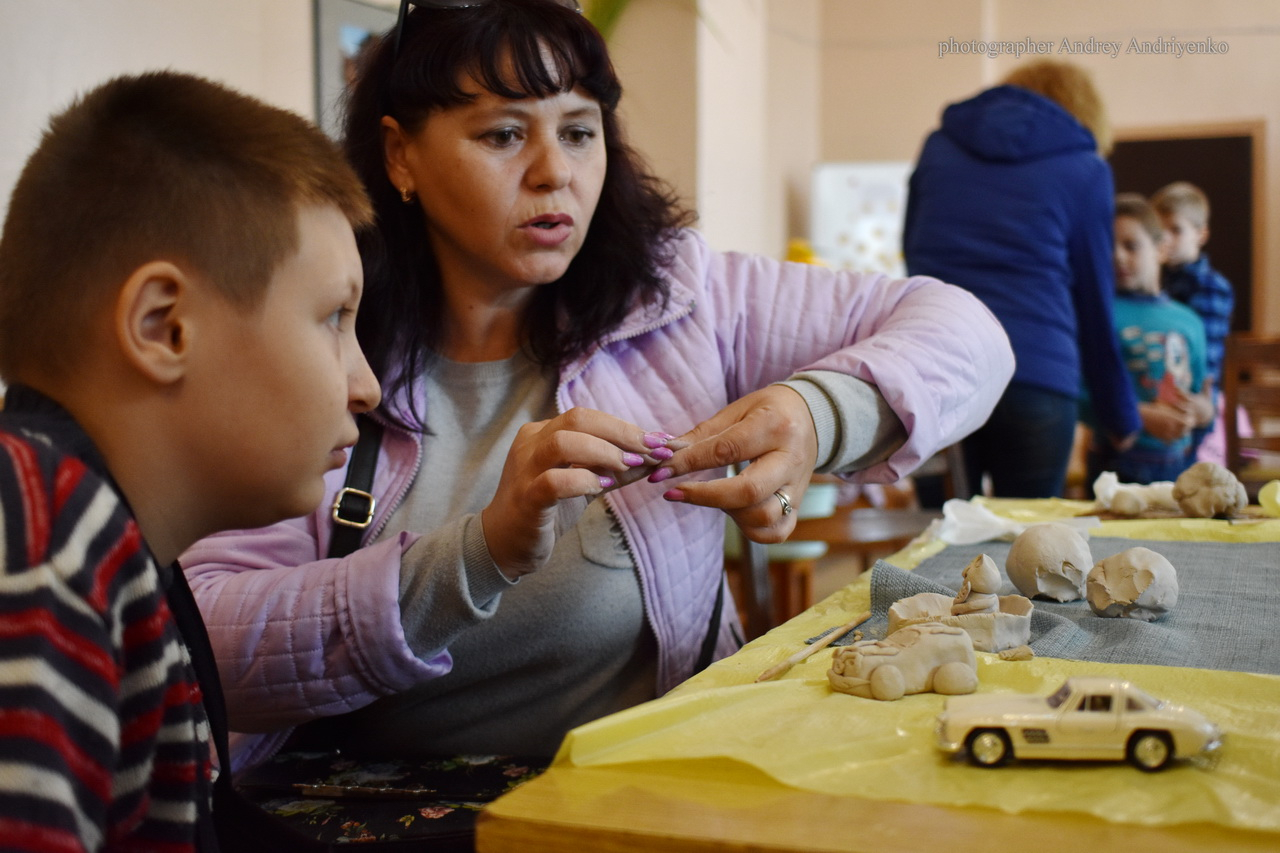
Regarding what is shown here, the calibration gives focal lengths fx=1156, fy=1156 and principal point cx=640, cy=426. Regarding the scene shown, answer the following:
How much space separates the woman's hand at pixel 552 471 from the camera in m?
0.92

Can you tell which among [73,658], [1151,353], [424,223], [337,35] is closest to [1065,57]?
[1151,353]

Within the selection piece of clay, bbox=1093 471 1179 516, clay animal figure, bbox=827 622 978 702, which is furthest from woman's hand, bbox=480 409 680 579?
piece of clay, bbox=1093 471 1179 516

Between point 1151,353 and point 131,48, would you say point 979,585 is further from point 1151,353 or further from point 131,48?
point 1151,353

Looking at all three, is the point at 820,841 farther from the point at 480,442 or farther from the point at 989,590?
the point at 480,442

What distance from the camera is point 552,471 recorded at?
35.9 inches

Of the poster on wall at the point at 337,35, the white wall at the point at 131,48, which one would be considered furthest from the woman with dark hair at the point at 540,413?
the poster on wall at the point at 337,35

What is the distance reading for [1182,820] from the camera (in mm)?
513

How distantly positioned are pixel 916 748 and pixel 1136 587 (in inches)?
14.0

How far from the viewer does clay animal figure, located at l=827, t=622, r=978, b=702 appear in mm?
693

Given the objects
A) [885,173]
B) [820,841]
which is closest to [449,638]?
[820,841]

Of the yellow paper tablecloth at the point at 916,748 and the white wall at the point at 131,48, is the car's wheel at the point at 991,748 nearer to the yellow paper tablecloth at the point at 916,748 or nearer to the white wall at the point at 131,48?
the yellow paper tablecloth at the point at 916,748

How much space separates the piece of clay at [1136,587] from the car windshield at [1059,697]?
0.31 metres

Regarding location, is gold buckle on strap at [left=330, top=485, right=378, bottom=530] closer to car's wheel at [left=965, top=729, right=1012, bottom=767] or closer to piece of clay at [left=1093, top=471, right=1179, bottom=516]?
car's wheel at [left=965, top=729, right=1012, bottom=767]

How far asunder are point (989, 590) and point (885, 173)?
5.43 meters
